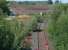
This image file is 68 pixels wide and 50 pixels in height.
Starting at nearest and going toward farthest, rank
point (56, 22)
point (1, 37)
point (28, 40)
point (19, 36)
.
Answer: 1. point (56, 22)
2. point (1, 37)
3. point (19, 36)
4. point (28, 40)

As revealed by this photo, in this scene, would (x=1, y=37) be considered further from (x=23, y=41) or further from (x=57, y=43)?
(x=57, y=43)

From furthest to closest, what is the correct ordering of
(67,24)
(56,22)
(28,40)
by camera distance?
(28,40), (56,22), (67,24)

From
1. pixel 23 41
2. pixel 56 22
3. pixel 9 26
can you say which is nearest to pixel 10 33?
pixel 9 26

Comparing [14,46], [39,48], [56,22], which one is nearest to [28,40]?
[14,46]

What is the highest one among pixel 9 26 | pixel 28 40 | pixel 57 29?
pixel 57 29

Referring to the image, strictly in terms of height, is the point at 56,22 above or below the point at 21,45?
above

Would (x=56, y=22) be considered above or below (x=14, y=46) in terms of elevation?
above

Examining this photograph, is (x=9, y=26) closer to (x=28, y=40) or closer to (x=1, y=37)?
(x=1, y=37)

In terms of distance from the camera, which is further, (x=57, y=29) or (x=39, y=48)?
(x=39, y=48)

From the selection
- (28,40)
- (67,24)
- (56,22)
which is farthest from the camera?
(28,40)
